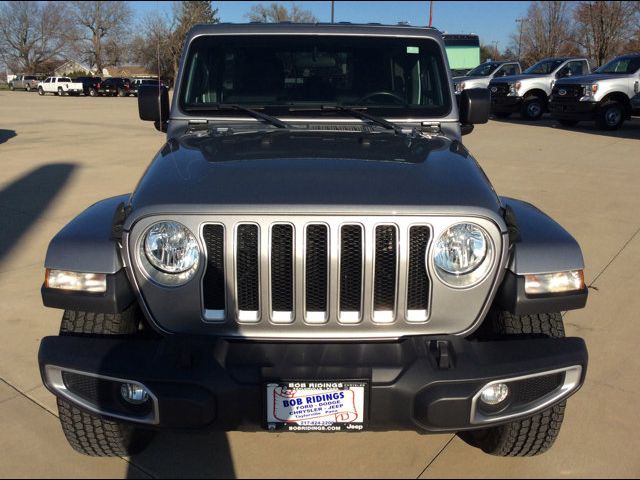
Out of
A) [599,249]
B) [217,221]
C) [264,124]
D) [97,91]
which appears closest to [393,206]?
[217,221]

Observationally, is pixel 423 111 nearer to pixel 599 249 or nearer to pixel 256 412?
pixel 256 412

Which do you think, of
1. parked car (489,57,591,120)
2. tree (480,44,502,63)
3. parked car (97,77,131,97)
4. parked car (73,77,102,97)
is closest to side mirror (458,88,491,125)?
parked car (489,57,591,120)

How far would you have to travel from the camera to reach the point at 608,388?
11.6 feet

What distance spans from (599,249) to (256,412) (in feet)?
15.9

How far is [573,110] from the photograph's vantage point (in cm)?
1708

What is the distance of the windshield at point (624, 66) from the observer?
53.8 ft

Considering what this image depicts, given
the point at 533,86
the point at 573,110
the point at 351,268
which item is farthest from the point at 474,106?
the point at 533,86

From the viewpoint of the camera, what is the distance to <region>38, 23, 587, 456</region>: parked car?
7.54 ft

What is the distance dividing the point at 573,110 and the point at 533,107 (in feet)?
12.3

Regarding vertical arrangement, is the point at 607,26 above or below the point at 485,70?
above

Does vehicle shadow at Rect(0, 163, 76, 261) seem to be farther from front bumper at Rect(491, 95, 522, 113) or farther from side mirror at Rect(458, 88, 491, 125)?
front bumper at Rect(491, 95, 522, 113)

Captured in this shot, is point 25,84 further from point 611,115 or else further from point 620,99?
point 620,99

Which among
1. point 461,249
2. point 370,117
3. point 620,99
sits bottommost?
point 620,99

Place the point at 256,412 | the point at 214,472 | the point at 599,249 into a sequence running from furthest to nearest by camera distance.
Answer: the point at 599,249 < the point at 214,472 < the point at 256,412
